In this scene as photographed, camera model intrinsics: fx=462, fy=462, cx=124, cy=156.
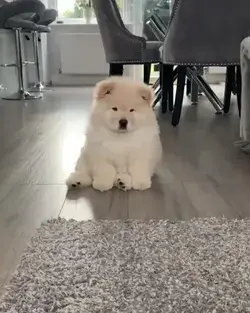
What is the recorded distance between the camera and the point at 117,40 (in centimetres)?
332

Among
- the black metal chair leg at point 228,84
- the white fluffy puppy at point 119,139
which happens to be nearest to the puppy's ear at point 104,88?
the white fluffy puppy at point 119,139

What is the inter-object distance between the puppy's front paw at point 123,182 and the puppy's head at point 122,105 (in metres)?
0.16

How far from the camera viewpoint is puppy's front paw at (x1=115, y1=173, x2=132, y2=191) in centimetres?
161

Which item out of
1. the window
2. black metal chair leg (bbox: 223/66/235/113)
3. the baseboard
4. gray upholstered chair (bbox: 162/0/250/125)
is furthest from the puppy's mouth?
the window

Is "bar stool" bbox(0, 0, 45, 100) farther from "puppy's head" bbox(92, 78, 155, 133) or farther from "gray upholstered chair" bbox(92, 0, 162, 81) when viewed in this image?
"puppy's head" bbox(92, 78, 155, 133)

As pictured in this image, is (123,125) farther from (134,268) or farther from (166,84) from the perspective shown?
(166,84)

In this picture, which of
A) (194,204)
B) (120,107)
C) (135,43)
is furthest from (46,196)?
(135,43)

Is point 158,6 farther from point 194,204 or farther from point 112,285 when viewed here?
point 112,285

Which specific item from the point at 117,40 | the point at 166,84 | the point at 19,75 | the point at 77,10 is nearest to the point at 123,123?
the point at 117,40

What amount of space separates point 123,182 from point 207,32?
1.54 meters

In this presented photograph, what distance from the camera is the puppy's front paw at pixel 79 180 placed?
1.63 metres

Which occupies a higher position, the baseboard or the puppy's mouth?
the puppy's mouth

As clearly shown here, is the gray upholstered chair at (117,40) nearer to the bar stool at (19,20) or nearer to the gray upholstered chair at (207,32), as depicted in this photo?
the gray upholstered chair at (207,32)

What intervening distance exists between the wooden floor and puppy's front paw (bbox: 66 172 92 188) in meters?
0.03
